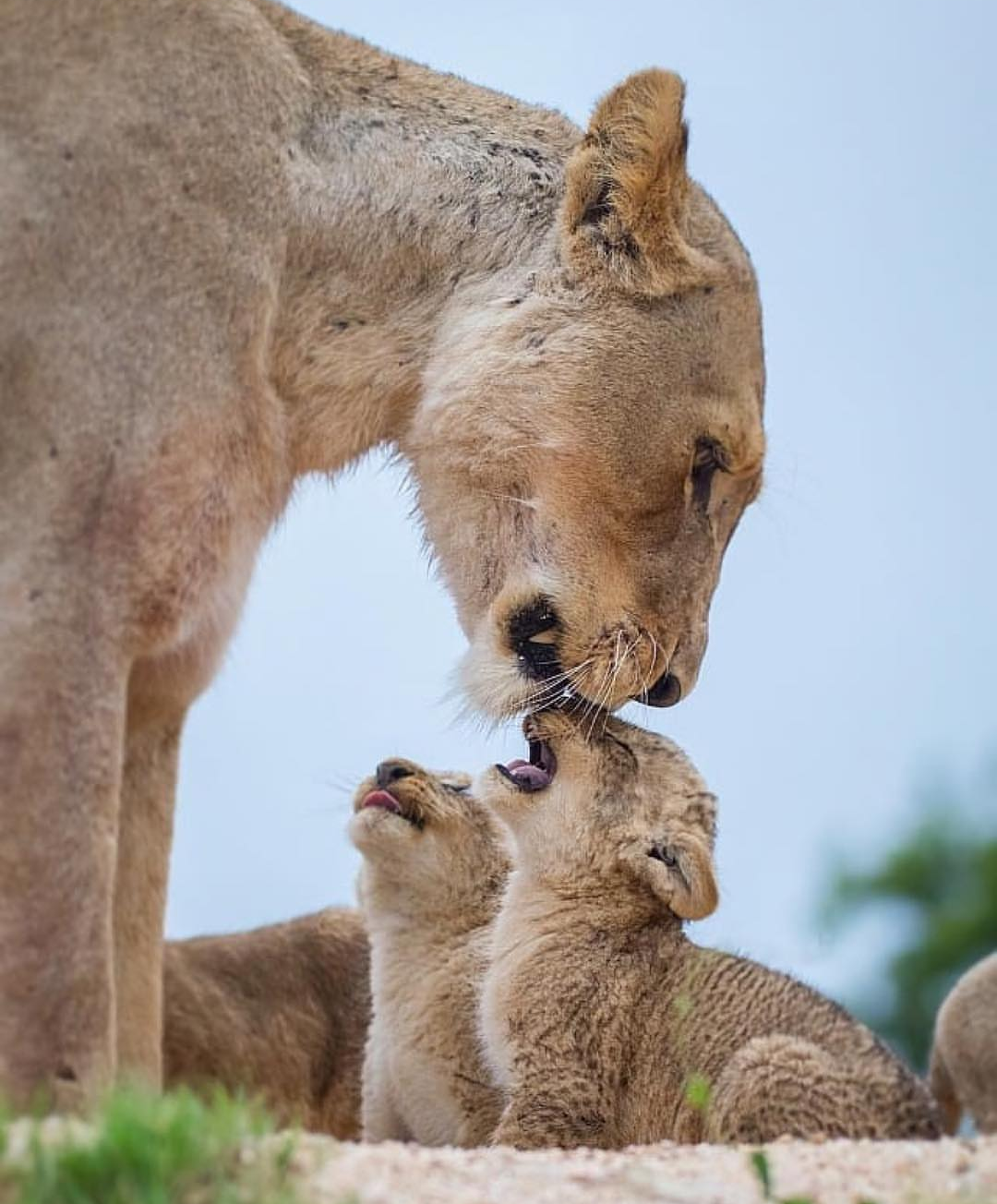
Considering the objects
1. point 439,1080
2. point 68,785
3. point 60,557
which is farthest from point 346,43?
point 439,1080

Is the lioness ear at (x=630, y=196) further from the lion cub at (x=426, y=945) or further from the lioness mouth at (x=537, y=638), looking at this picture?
the lion cub at (x=426, y=945)

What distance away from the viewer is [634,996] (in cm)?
717

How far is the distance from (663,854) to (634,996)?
43cm

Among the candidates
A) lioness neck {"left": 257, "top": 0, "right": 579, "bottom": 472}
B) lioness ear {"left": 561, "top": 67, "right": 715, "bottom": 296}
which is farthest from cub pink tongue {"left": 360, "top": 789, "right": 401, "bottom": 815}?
lioness ear {"left": 561, "top": 67, "right": 715, "bottom": 296}

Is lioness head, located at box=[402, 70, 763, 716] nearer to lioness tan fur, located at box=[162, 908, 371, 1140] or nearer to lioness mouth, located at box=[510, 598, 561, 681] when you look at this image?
lioness mouth, located at box=[510, 598, 561, 681]

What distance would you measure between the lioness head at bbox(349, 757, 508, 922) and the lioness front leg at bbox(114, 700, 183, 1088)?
1.05 meters

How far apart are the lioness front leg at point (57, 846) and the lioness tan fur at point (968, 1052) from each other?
11.6 feet

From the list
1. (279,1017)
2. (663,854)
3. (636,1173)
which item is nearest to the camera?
(636,1173)

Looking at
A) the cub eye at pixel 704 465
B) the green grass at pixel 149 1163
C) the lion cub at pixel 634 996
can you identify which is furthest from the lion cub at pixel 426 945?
the green grass at pixel 149 1163

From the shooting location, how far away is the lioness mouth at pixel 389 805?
7883 millimetres

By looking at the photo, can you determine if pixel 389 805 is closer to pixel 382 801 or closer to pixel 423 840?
pixel 382 801

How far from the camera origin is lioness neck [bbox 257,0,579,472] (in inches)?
262

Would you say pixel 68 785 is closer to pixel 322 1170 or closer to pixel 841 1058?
pixel 322 1170

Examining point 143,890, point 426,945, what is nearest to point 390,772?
point 426,945
